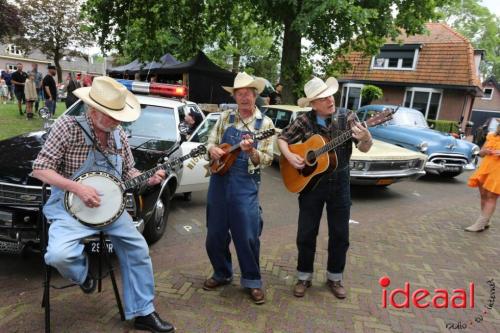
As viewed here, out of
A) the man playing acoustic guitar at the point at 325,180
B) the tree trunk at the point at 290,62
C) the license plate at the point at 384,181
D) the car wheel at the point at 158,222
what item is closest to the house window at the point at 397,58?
the tree trunk at the point at 290,62

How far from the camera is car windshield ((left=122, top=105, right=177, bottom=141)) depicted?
5273 mm

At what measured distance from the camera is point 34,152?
3984 millimetres

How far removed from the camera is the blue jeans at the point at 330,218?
Answer: 3.40 m

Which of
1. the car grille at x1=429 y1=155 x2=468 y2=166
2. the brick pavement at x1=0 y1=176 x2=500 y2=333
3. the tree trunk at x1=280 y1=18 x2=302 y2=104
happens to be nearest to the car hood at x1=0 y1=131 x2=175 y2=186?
the brick pavement at x1=0 y1=176 x2=500 y2=333

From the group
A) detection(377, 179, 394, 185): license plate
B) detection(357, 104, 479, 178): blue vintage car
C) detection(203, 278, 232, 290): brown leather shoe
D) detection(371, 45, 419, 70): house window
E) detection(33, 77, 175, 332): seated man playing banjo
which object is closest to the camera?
detection(33, 77, 175, 332): seated man playing banjo

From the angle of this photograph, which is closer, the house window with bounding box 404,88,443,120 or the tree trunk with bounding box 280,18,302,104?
the tree trunk with bounding box 280,18,302,104

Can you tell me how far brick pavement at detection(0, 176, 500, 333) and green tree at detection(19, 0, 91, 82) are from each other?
27.0 m

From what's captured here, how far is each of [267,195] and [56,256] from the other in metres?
5.15

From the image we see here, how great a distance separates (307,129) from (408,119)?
8.30 meters

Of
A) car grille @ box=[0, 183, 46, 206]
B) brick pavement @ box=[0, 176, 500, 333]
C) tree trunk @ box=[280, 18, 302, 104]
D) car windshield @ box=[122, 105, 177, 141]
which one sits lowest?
brick pavement @ box=[0, 176, 500, 333]

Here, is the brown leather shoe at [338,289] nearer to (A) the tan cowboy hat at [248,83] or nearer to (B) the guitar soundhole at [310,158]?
(B) the guitar soundhole at [310,158]

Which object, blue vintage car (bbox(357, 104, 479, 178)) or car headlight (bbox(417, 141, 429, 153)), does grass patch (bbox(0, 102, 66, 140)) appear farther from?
car headlight (bbox(417, 141, 429, 153))

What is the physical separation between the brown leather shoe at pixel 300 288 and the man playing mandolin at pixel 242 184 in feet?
1.22

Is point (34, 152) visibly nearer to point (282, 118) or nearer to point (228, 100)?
point (282, 118)
